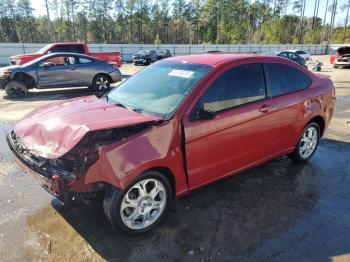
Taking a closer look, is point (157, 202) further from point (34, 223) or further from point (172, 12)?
point (172, 12)

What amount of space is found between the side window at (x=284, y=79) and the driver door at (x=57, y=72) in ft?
30.5

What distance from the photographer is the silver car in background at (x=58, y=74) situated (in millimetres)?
11391

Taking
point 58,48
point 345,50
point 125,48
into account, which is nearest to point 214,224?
point 58,48

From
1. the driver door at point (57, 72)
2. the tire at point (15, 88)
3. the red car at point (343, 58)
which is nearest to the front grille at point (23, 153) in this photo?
the tire at point (15, 88)

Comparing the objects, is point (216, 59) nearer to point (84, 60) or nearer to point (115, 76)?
point (84, 60)

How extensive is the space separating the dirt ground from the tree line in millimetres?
67583

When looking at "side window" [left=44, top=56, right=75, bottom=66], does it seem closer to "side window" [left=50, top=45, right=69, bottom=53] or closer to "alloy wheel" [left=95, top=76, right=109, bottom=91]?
"alloy wheel" [left=95, top=76, right=109, bottom=91]

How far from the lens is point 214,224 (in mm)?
3654

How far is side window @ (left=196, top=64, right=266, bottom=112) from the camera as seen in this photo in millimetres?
3756

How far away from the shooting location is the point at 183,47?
42.0 metres

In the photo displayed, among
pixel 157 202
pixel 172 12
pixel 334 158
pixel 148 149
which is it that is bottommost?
pixel 334 158

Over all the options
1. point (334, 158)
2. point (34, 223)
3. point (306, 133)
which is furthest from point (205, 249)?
point (334, 158)

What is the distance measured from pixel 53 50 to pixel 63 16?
2734 inches

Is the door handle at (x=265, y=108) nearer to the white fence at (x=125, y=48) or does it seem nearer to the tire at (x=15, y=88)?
the tire at (x=15, y=88)
